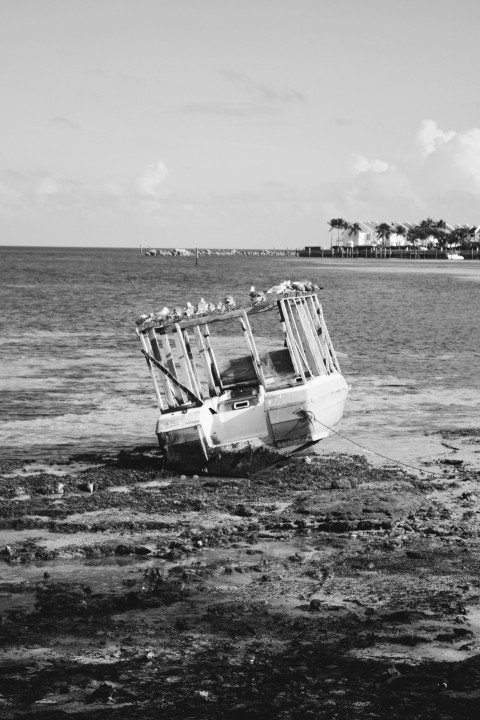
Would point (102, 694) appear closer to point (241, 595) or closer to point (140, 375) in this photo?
point (241, 595)

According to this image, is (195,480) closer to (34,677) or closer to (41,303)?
(34,677)

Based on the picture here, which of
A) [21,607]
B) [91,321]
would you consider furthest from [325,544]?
[91,321]

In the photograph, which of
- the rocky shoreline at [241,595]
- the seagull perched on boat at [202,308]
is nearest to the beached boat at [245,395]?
the seagull perched on boat at [202,308]

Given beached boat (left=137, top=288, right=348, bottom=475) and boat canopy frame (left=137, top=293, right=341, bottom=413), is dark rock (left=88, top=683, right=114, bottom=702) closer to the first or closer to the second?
beached boat (left=137, top=288, right=348, bottom=475)

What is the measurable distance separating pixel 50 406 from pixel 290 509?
11.5 m

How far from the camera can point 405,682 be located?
912 cm

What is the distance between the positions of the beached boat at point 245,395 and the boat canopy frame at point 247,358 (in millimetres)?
21

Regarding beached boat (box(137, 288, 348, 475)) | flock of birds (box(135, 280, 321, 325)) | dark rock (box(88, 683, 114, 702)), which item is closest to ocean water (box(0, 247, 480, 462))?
beached boat (box(137, 288, 348, 475))

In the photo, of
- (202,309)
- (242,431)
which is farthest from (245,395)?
(202,309)

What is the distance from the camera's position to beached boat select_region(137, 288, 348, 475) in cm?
1794

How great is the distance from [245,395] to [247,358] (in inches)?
86.6

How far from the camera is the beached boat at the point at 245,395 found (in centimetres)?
1794

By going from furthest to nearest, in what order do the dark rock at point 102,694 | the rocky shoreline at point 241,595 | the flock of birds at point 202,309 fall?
the flock of birds at point 202,309, the rocky shoreline at point 241,595, the dark rock at point 102,694

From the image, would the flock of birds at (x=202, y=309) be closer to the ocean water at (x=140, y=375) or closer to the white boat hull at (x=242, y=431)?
the white boat hull at (x=242, y=431)
